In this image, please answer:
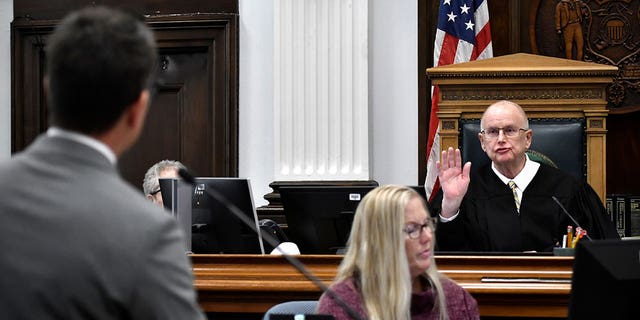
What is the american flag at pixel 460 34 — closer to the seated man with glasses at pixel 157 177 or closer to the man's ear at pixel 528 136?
the man's ear at pixel 528 136

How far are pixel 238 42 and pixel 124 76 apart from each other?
5.94 metres

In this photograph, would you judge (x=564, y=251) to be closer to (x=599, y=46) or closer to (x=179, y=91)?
(x=599, y=46)

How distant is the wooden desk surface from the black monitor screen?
604 mm

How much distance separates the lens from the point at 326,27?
6984 mm

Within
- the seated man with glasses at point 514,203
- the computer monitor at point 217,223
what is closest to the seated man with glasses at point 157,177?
the computer monitor at point 217,223

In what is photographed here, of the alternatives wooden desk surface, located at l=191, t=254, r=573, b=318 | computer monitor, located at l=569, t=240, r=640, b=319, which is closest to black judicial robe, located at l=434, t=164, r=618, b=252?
wooden desk surface, located at l=191, t=254, r=573, b=318

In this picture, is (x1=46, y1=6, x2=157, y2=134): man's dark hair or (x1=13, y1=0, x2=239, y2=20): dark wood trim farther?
(x1=13, y1=0, x2=239, y2=20): dark wood trim

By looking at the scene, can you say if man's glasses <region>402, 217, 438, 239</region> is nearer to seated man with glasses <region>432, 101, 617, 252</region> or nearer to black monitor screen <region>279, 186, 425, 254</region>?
black monitor screen <region>279, 186, 425, 254</region>

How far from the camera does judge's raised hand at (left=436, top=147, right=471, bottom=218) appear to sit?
4.39 m

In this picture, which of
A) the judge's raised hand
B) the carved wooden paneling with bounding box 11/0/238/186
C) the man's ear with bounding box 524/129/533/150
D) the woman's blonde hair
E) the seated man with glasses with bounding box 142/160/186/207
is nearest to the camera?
the woman's blonde hair

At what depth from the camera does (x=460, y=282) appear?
138 inches

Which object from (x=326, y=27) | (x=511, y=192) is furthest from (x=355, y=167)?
(x=511, y=192)

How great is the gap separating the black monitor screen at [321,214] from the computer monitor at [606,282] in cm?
213

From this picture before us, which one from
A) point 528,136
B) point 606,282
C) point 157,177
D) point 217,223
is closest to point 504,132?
point 528,136
